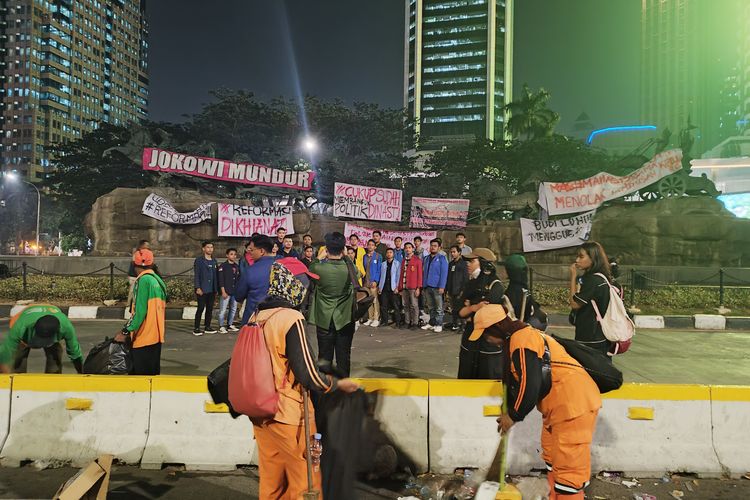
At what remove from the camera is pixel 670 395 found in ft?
13.2

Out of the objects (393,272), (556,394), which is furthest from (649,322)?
(556,394)

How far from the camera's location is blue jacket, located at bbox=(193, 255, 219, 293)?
362 inches

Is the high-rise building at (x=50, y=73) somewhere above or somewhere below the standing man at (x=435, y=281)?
above

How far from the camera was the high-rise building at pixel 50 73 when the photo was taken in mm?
110500

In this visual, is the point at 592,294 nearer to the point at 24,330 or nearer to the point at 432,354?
the point at 432,354

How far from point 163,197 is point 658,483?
60.3 ft

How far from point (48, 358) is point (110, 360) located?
80 centimetres

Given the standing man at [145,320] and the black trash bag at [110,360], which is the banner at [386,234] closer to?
the standing man at [145,320]

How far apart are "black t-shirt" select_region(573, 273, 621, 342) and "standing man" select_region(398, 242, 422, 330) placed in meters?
5.83

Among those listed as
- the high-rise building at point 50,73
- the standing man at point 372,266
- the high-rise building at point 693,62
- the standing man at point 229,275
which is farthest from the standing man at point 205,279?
the high-rise building at point 693,62

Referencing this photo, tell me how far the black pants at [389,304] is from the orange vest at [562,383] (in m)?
7.96

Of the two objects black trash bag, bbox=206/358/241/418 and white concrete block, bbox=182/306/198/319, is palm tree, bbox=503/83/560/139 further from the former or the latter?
black trash bag, bbox=206/358/241/418

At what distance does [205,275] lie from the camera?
9.21m

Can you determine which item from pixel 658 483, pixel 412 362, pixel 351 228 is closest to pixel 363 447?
pixel 658 483
